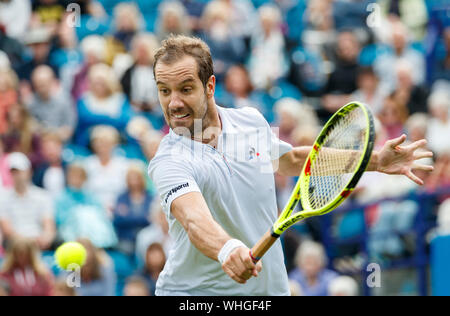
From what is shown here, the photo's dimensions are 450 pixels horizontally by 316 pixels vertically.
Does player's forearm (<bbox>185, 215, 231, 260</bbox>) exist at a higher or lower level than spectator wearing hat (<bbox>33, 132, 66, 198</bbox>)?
lower

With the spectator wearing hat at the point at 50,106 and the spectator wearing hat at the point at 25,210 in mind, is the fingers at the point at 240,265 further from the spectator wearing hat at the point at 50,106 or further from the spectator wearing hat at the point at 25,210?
the spectator wearing hat at the point at 50,106

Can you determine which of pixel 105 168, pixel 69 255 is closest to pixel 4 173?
pixel 105 168

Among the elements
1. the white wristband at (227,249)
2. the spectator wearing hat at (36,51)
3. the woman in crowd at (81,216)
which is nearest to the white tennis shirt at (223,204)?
the white wristband at (227,249)

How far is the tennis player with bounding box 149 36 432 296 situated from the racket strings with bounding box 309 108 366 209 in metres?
0.21

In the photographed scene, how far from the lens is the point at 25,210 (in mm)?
9148

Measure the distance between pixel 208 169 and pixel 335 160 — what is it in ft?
2.33

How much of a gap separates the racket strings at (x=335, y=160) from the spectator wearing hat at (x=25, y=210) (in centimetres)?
497

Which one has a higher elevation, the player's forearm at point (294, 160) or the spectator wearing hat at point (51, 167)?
the spectator wearing hat at point (51, 167)

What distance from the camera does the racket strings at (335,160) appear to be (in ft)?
14.4

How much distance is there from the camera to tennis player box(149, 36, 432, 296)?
4609 mm

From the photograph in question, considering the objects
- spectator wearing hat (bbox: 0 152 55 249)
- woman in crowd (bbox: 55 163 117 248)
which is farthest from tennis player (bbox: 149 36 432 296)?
spectator wearing hat (bbox: 0 152 55 249)

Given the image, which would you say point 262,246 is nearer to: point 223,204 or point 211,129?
point 223,204

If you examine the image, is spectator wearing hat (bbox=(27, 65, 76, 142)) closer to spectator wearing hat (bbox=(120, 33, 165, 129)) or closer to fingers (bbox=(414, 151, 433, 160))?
spectator wearing hat (bbox=(120, 33, 165, 129))
